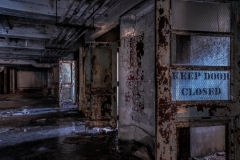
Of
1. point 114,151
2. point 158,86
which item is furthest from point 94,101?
point 158,86

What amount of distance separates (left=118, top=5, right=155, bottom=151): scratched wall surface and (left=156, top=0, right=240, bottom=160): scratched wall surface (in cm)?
126

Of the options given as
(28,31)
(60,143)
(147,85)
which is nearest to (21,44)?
(28,31)

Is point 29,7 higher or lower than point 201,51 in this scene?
higher

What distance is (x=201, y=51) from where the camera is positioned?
7.70ft

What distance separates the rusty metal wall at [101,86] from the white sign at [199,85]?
295 centimetres

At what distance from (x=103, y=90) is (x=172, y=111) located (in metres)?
3.20

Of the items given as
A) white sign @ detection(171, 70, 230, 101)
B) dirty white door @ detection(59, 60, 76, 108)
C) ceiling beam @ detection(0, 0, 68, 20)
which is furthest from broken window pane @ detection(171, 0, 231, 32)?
dirty white door @ detection(59, 60, 76, 108)

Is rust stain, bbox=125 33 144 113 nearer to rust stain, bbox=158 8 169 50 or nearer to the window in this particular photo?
the window

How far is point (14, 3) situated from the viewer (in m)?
4.25

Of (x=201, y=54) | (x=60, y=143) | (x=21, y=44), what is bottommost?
(x=60, y=143)

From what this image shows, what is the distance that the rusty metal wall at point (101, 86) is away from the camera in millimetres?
5078

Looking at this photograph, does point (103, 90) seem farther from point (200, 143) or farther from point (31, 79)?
point (31, 79)

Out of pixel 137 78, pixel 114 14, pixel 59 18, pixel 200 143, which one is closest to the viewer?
pixel 200 143

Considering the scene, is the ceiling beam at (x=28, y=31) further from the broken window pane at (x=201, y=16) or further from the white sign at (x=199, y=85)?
the white sign at (x=199, y=85)
